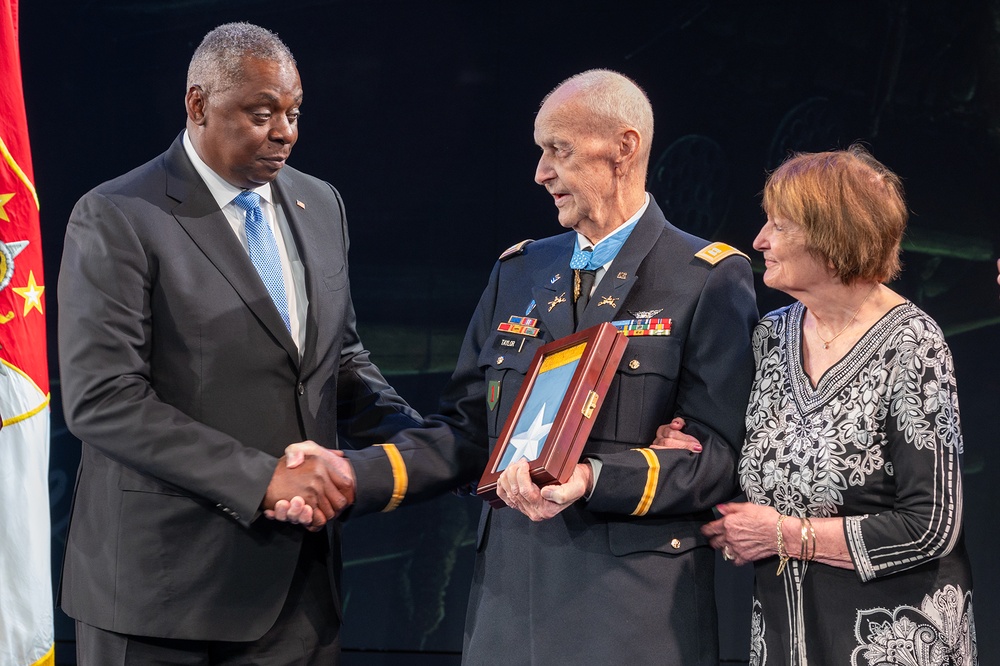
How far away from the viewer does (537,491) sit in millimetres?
1741

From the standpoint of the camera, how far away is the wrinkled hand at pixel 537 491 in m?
1.74

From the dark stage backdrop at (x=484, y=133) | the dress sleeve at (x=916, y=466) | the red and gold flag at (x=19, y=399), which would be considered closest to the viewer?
the dress sleeve at (x=916, y=466)

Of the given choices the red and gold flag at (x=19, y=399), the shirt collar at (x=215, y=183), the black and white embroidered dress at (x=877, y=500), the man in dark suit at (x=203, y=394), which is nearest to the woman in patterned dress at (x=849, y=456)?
the black and white embroidered dress at (x=877, y=500)

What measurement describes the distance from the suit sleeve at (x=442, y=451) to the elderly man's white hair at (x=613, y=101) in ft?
1.36

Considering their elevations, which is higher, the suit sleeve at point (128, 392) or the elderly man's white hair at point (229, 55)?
the elderly man's white hair at point (229, 55)

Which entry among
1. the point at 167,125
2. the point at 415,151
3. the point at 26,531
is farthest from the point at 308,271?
the point at 167,125

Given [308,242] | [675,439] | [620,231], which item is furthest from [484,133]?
[675,439]

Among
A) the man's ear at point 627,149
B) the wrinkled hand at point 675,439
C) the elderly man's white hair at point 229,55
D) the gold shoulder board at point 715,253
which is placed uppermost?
the elderly man's white hair at point 229,55

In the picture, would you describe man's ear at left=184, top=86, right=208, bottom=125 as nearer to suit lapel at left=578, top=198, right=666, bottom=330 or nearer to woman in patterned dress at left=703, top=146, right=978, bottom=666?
suit lapel at left=578, top=198, right=666, bottom=330

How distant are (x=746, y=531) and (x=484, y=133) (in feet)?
7.87

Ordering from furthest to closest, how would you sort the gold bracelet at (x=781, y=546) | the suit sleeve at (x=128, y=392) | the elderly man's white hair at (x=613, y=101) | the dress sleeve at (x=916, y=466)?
the elderly man's white hair at (x=613, y=101), the suit sleeve at (x=128, y=392), the gold bracelet at (x=781, y=546), the dress sleeve at (x=916, y=466)

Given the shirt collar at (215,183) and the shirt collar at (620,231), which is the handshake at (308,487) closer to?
the shirt collar at (215,183)

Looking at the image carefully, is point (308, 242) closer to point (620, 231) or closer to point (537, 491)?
point (620, 231)

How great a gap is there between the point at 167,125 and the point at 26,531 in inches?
70.5
